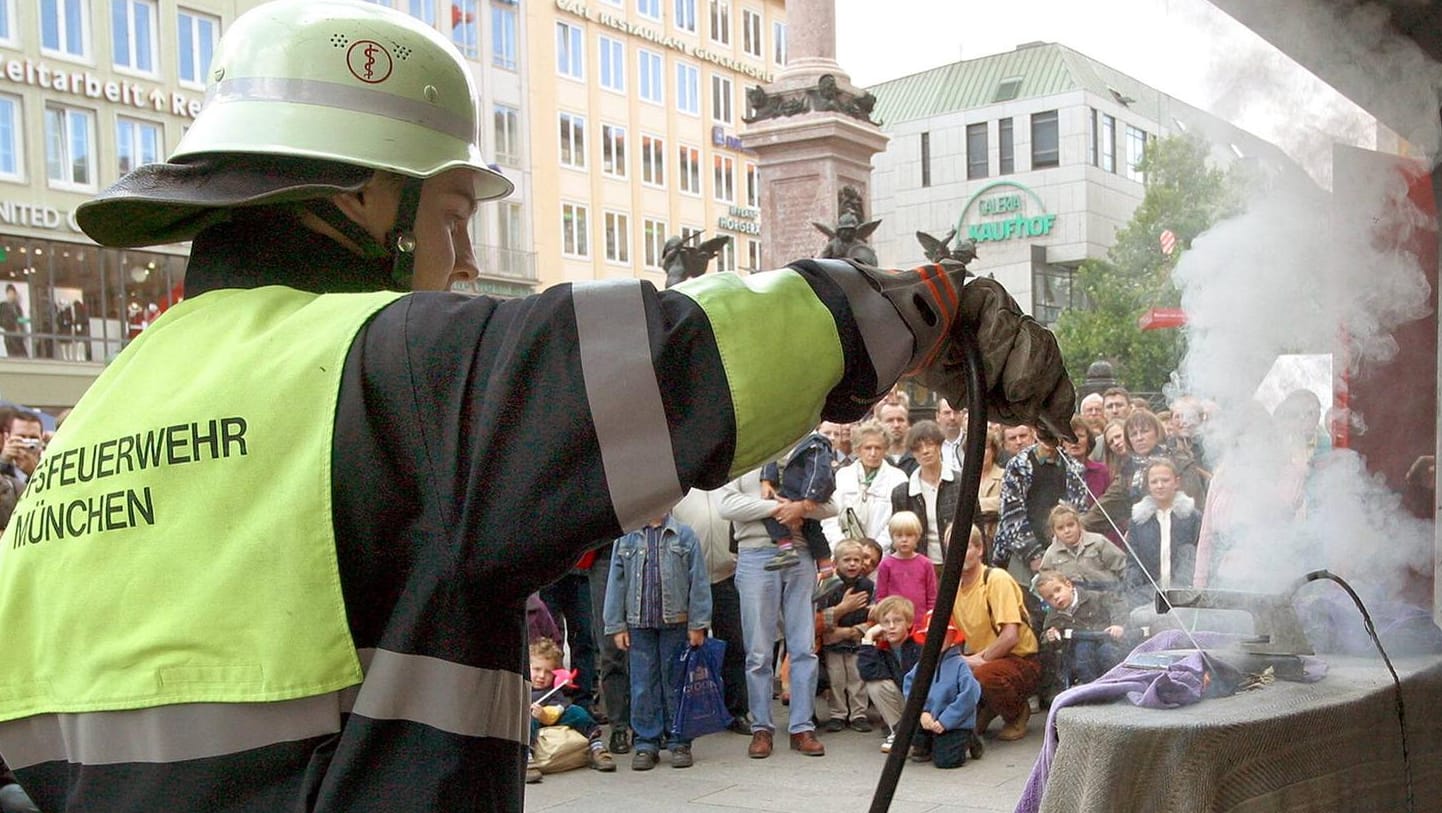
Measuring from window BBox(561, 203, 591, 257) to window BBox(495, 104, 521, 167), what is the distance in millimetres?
1942

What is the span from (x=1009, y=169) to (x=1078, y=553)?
34.1 metres

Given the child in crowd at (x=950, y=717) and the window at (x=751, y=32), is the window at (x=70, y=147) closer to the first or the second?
the window at (x=751, y=32)

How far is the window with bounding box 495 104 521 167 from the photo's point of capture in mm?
35119

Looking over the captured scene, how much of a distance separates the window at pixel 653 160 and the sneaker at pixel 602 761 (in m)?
33.5

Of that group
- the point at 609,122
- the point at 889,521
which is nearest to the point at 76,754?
the point at 889,521

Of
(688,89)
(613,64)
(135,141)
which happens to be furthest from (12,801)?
(688,89)

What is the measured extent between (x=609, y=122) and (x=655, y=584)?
32722 mm

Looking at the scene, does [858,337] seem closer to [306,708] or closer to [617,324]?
[617,324]

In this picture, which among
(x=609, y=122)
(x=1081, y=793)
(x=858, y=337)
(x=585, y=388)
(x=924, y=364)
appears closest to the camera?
(x=585, y=388)

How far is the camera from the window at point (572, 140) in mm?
36688

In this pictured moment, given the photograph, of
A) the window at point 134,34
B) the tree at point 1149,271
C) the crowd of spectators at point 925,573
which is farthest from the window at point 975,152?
the crowd of spectators at point 925,573

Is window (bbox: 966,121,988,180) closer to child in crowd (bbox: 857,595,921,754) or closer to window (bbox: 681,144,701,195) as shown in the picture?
window (bbox: 681,144,701,195)

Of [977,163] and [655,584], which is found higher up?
[977,163]

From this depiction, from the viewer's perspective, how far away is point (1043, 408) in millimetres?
1756
